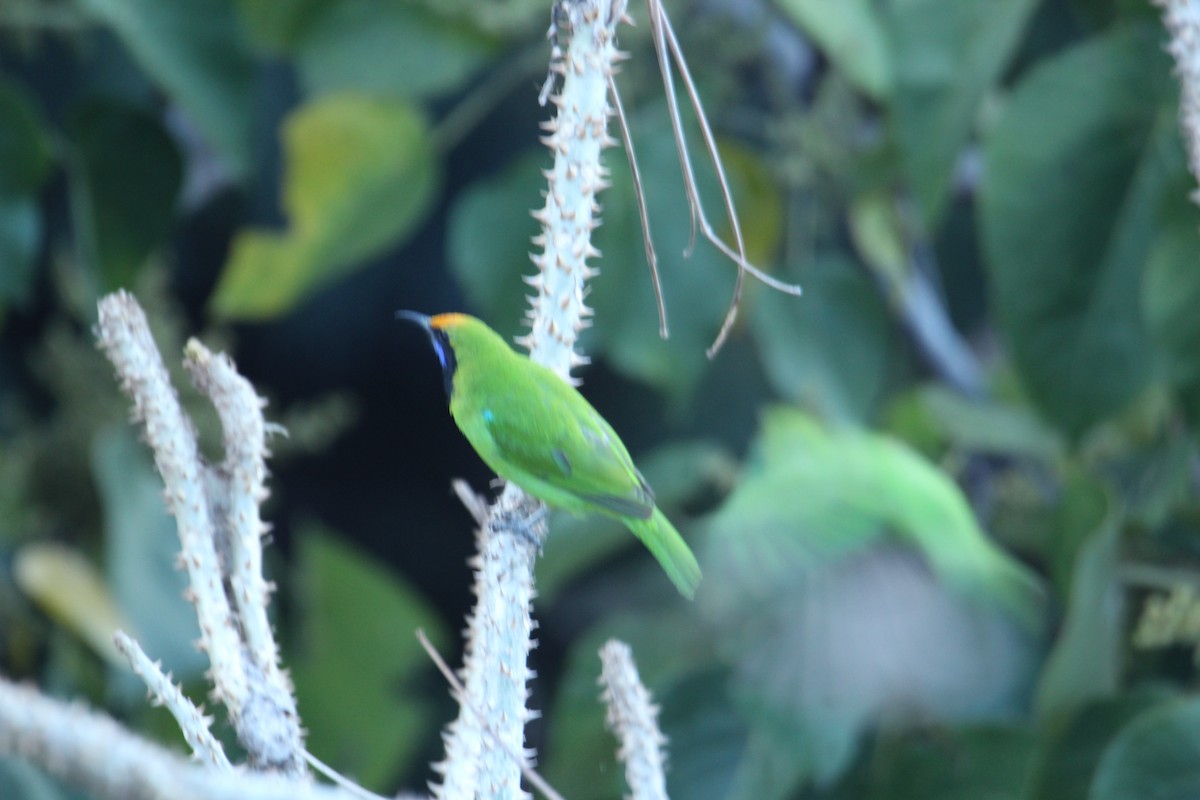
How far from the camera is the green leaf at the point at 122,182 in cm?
128

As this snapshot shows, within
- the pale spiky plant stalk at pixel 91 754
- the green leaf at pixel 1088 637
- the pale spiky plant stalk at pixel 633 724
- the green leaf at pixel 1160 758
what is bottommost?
the pale spiky plant stalk at pixel 91 754

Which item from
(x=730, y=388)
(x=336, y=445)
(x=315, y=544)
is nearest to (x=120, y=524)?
(x=315, y=544)

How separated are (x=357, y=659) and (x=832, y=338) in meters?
0.79

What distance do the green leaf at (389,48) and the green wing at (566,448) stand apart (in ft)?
3.08

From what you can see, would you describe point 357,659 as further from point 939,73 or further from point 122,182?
point 939,73

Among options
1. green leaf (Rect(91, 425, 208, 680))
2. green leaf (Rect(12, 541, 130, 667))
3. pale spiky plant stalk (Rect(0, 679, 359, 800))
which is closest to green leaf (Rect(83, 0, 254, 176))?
green leaf (Rect(91, 425, 208, 680))

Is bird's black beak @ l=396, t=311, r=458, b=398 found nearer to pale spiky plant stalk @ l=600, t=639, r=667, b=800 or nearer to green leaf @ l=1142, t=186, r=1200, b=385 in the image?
pale spiky plant stalk @ l=600, t=639, r=667, b=800

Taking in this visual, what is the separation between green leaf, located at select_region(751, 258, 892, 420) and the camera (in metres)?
1.41

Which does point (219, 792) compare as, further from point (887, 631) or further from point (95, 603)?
point (95, 603)

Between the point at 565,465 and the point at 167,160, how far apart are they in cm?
98

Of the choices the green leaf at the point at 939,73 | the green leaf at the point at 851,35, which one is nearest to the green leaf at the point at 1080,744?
the green leaf at the point at 939,73

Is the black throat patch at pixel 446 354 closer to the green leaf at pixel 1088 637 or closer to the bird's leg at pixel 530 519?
the bird's leg at pixel 530 519

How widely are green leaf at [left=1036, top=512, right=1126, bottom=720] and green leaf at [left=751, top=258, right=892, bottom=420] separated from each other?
1.46 feet

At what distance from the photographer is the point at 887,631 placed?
1019mm
